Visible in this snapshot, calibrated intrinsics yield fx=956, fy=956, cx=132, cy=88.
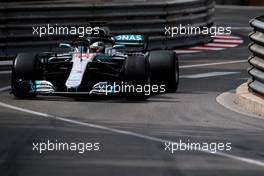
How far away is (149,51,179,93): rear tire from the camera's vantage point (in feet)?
50.9

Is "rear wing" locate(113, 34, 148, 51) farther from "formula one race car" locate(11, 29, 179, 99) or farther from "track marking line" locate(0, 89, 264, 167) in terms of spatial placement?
"track marking line" locate(0, 89, 264, 167)

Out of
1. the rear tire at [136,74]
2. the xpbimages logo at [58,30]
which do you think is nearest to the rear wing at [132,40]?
the rear tire at [136,74]

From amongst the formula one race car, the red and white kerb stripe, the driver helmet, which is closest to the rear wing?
the formula one race car

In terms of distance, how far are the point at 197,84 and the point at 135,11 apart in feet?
22.6

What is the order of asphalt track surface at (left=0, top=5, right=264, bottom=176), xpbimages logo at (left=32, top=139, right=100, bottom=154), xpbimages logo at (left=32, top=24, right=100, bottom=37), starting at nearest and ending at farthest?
asphalt track surface at (left=0, top=5, right=264, bottom=176) → xpbimages logo at (left=32, top=139, right=100, bottom=154) → xpbimages logo at (left=32, top=24, right=100, bottom=37)

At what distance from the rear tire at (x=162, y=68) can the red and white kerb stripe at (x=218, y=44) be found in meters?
8.27

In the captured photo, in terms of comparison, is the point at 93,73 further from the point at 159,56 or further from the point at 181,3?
the point at 181,3

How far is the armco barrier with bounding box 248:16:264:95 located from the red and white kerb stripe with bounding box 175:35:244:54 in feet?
30.9

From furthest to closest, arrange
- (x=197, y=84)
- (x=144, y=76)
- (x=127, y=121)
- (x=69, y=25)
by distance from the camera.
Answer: (x=69, y=25) < (x=197, y=84) < (x=144, y=76) < (x=127, y=121)

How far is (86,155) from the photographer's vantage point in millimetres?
9836

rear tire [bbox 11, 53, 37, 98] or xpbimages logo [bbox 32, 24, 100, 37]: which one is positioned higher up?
rear tire [bbox 11, 53, 37, 98]

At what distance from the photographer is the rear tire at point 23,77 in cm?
1471

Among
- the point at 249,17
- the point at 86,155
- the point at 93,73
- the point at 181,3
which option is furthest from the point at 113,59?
the point at 249,17

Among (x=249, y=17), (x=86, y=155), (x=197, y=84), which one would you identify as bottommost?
(x=249, y=17)
